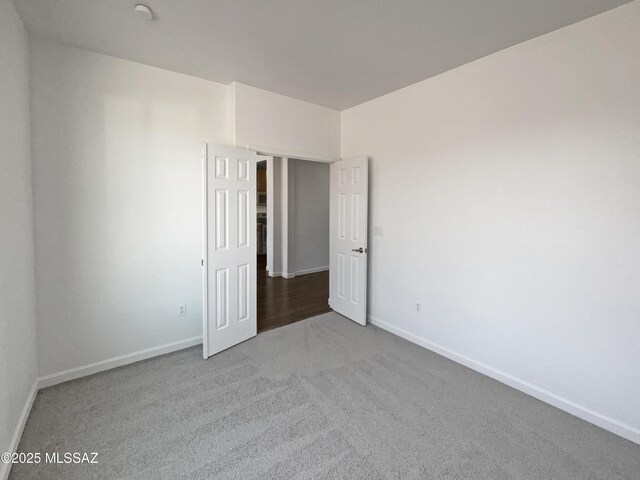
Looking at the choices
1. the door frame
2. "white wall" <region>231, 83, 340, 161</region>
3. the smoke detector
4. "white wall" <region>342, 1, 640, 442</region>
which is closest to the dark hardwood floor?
the door frame

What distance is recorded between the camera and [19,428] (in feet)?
6.11

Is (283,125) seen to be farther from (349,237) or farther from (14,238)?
(14,238)

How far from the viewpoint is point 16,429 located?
181 cm

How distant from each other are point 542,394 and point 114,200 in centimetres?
389

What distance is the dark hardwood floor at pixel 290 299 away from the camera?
3910 millimetres

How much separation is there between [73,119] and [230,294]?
2008 millimetres

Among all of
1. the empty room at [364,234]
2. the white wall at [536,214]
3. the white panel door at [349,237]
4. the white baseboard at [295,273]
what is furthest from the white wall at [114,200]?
the white baseboard at [295,273]

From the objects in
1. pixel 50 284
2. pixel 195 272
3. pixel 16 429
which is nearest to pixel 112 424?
pixel 16 429

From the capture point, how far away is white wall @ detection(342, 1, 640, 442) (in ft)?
6.39

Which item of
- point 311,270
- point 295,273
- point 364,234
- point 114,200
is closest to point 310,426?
point 364,234

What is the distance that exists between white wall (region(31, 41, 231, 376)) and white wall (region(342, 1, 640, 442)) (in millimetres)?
2294

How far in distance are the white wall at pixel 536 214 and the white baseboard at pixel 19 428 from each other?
3195 millimetres

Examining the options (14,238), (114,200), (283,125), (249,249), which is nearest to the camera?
(14,238)

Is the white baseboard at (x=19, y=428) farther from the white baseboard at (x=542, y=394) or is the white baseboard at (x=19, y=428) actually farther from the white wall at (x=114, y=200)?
the white baseboard at (x=542, y=394)
